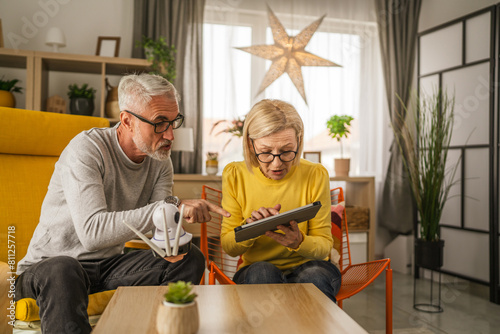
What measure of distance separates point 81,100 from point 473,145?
288 centimetres

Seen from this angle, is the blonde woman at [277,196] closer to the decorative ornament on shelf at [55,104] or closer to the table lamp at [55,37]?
the decorative ornament on shelf at [55,104]

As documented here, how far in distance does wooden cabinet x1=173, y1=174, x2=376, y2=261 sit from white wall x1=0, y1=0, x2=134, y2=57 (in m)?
1.20

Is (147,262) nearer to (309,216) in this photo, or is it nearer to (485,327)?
(309,216)

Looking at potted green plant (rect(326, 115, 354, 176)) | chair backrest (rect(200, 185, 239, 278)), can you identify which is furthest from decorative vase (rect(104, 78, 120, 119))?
potted green plant (rect(326, 115, 354, 176))

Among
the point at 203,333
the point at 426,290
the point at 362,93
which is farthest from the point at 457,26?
the point at 203,333

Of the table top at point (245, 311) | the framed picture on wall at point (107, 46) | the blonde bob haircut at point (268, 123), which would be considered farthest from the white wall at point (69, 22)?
the table top at point (245, 311)

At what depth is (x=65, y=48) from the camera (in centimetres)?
338

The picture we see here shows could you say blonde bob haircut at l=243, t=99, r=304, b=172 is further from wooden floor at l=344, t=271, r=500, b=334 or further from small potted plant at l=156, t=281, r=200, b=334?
wooden floor at l=344, t=271, r=500, b=334

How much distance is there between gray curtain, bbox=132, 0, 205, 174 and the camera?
342 centimetres

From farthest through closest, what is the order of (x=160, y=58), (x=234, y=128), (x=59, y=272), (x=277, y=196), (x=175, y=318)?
(x=234, y=128), (x=160, y=58), (x=277, y=196), (x=59, y=272), (x=175, y=318)

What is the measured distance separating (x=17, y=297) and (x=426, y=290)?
2.81 meters

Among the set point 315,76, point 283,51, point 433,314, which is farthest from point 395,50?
point 433,314

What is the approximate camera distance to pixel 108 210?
161 centimetres

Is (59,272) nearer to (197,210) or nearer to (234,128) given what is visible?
(197,210)
